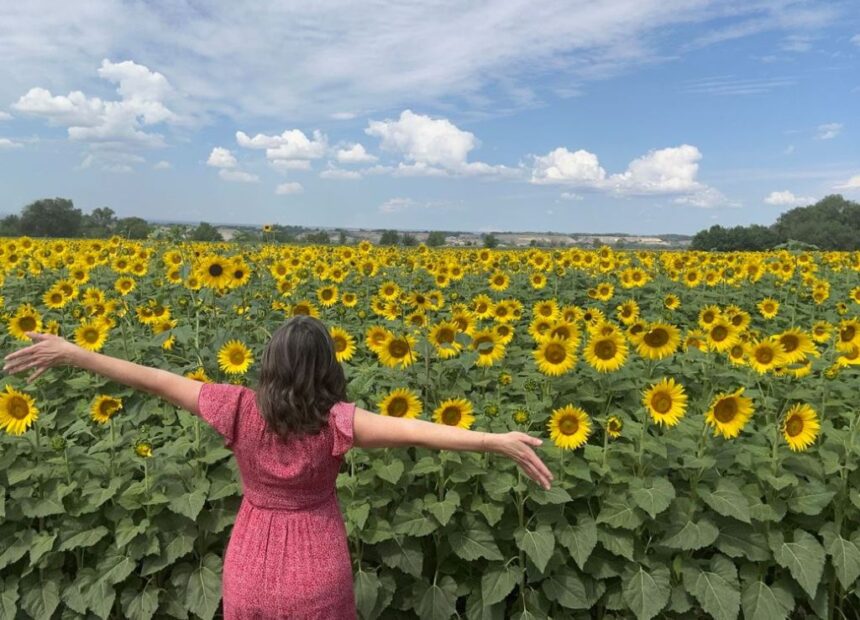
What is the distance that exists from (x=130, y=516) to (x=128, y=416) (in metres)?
0.90

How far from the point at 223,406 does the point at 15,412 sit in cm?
221

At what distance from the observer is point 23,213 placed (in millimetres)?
29375

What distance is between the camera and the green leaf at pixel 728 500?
3.96 meters

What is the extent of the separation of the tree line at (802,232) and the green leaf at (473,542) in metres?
7.66

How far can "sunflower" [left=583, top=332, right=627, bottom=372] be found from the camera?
15.8ft

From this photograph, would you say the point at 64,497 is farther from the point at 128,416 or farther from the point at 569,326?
the point at 569,326

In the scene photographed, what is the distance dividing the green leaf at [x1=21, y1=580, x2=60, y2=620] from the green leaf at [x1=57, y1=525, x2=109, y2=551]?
0.90 feet

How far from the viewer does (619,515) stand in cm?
404

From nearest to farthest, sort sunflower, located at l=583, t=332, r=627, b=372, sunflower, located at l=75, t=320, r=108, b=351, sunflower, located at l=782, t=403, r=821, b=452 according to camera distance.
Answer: sunflower, located at l=782, t=403, r=821, b=452 < sunflower, located at l=583, t=332, r=627, b=372 < sunflower, located at l=75, t=320, r=108, b=351

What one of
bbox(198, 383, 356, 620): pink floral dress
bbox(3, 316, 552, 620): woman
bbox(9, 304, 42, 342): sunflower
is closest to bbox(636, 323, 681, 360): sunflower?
bbox(3, 316, 552, 620): woman

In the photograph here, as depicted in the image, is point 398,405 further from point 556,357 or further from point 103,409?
point 103,409

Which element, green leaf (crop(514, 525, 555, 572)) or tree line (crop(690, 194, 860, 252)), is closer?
green leaf (crop(514, 525, 555, 572))

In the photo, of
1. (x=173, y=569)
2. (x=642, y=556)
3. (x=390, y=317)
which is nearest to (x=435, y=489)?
(x=642, y=556)

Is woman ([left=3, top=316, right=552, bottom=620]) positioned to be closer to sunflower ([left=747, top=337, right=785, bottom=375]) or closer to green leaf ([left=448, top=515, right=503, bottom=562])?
green leaf ([left=448, top=515, right=503, bottom=562])
